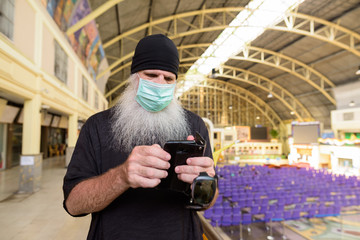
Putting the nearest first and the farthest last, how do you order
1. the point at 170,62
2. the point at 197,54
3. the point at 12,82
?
the point at 170,62 → the point at 12,82 → the point at 197,54

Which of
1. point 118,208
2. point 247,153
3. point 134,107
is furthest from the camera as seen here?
point 247,153

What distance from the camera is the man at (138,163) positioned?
2.44 ft

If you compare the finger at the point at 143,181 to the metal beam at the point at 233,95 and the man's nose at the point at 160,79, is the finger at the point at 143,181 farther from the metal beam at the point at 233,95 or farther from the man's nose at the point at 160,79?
the metal beam at the point at 233,95

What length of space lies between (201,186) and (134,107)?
0.69 metres

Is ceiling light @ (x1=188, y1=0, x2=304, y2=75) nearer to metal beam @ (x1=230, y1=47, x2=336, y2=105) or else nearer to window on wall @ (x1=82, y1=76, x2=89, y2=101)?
metal beam @ (x1=230, y1=47, x2=336, y2=105)

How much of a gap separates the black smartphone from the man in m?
0.02

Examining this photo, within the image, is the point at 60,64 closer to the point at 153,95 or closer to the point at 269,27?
the point at 153,95

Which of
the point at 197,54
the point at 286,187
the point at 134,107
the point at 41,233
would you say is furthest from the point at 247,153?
the point at 134,107

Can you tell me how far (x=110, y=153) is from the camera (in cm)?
100

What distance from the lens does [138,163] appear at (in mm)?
699

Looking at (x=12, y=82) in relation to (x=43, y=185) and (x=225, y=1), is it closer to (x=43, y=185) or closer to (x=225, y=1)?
(x=43, y=185)

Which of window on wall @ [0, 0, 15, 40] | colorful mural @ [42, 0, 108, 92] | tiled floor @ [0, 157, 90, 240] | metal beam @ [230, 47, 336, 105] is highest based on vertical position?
metal beam @ [230, 47, 336, 105]

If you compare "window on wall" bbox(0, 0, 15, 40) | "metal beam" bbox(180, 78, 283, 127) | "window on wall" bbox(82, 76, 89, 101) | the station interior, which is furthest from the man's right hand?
"metal beam" bbox(180, 78, 283, 127)

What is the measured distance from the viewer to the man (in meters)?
0.74
